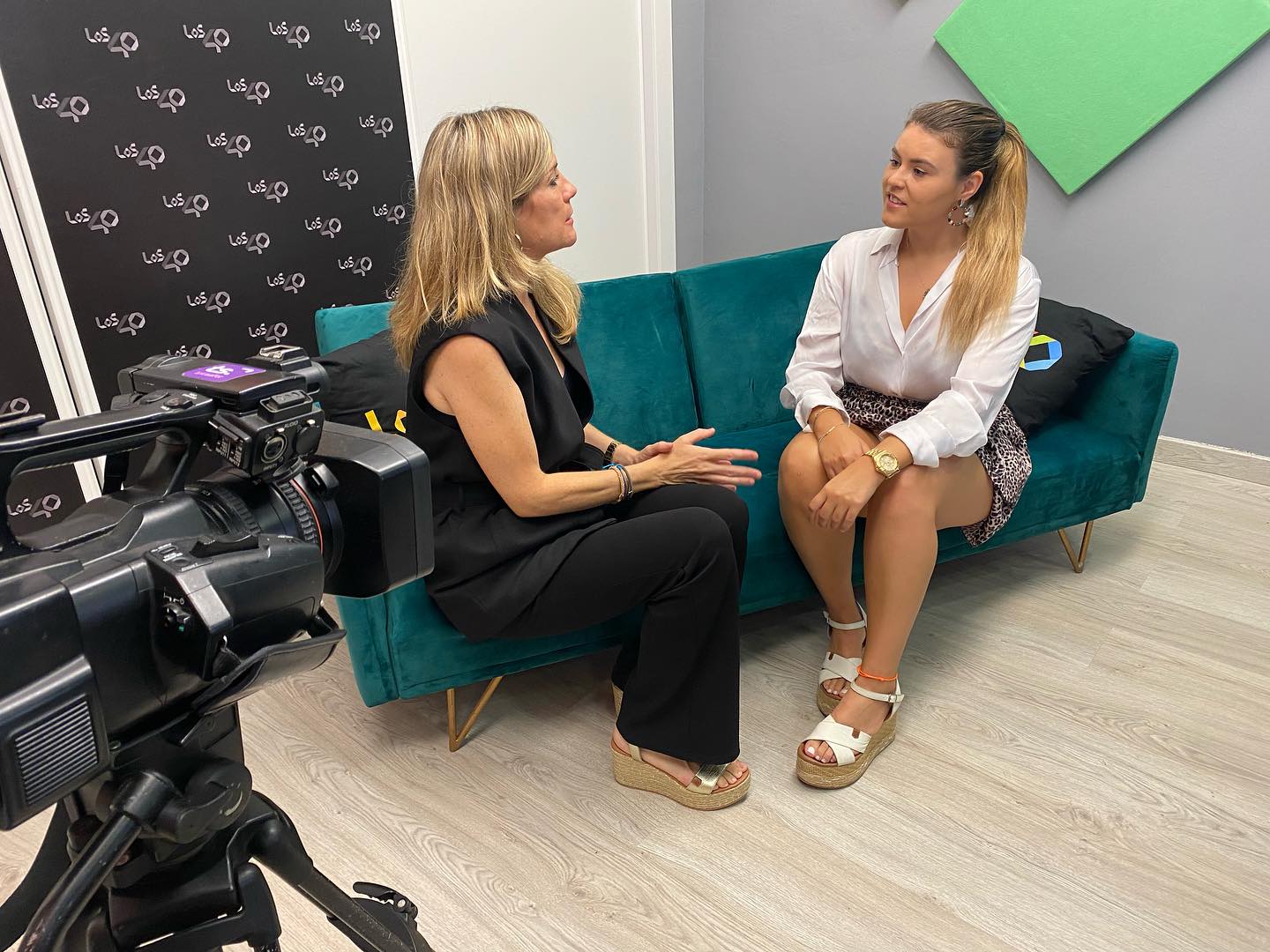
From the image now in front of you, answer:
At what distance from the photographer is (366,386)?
6.09 feet

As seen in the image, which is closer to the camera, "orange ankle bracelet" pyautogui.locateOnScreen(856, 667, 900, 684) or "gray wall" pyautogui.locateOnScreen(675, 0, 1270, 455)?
"orange ankle bracelet" pyautogui.locateOnScreen(856, 667, 900, 684)

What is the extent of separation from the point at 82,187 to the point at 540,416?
1.37 m

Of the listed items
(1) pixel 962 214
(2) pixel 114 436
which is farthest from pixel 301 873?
(1) pixel 962 214

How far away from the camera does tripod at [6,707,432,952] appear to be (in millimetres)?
652

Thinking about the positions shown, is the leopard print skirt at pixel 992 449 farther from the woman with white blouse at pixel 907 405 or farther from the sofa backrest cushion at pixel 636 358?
the sofa backrest cushion at pixel 636 358

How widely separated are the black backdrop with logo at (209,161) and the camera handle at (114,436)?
5.53ft

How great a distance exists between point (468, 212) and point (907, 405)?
1009 millimetres

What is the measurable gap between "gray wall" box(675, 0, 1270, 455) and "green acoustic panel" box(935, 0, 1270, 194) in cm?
6

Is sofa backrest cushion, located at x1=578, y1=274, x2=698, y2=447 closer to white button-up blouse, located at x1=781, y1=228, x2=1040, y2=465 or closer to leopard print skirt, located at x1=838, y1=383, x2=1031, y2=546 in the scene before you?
white button-up blouse, located at x1=781, y1=228, x2=1040, y2=465

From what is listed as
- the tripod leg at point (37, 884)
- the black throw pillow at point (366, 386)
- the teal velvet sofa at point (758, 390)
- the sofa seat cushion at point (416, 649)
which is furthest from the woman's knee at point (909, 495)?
the tripod leg at point (37, 884)

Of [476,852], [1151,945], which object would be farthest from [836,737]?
[476,852]

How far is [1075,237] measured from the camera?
109 inches

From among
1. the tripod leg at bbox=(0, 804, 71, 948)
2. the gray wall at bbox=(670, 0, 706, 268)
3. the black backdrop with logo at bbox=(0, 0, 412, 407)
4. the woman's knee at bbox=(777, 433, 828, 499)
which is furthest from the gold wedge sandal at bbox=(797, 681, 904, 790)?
the gray wall at bbox=(670, 0, 706, 268)

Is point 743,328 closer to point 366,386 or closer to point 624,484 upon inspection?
point 624,484
